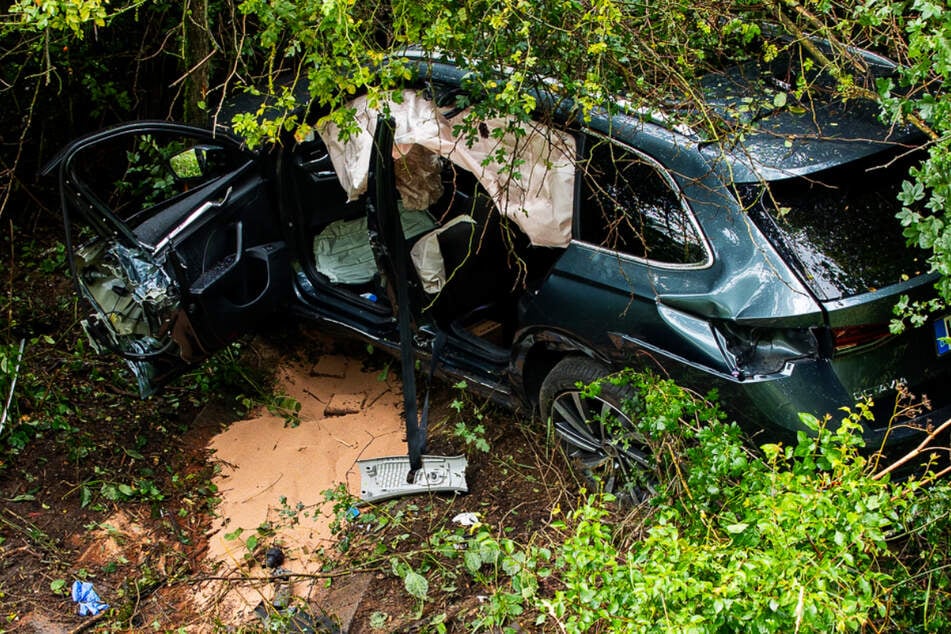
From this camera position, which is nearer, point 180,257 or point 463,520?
point 463,520

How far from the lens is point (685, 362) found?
341cm

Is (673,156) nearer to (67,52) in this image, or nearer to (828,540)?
(828,540)

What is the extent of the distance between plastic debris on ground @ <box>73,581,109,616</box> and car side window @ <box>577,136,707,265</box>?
106 inches

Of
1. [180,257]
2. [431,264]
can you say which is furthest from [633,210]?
[180,257]

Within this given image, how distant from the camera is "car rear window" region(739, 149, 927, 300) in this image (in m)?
3.20

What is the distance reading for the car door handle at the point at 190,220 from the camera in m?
4.22

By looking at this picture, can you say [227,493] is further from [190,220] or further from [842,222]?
[842,222]

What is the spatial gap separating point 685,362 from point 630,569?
1126 mm

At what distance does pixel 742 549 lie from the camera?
8.36 ft

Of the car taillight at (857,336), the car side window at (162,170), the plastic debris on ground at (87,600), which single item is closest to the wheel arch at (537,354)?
the car taillight at (857,336)

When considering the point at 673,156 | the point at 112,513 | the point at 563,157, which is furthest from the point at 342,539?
the point at 673,156

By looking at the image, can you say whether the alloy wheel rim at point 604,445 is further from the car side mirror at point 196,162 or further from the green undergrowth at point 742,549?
the car side mirror at point 196,162

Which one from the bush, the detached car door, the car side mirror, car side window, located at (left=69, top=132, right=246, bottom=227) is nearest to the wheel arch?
the bush

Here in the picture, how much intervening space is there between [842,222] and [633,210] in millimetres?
804
